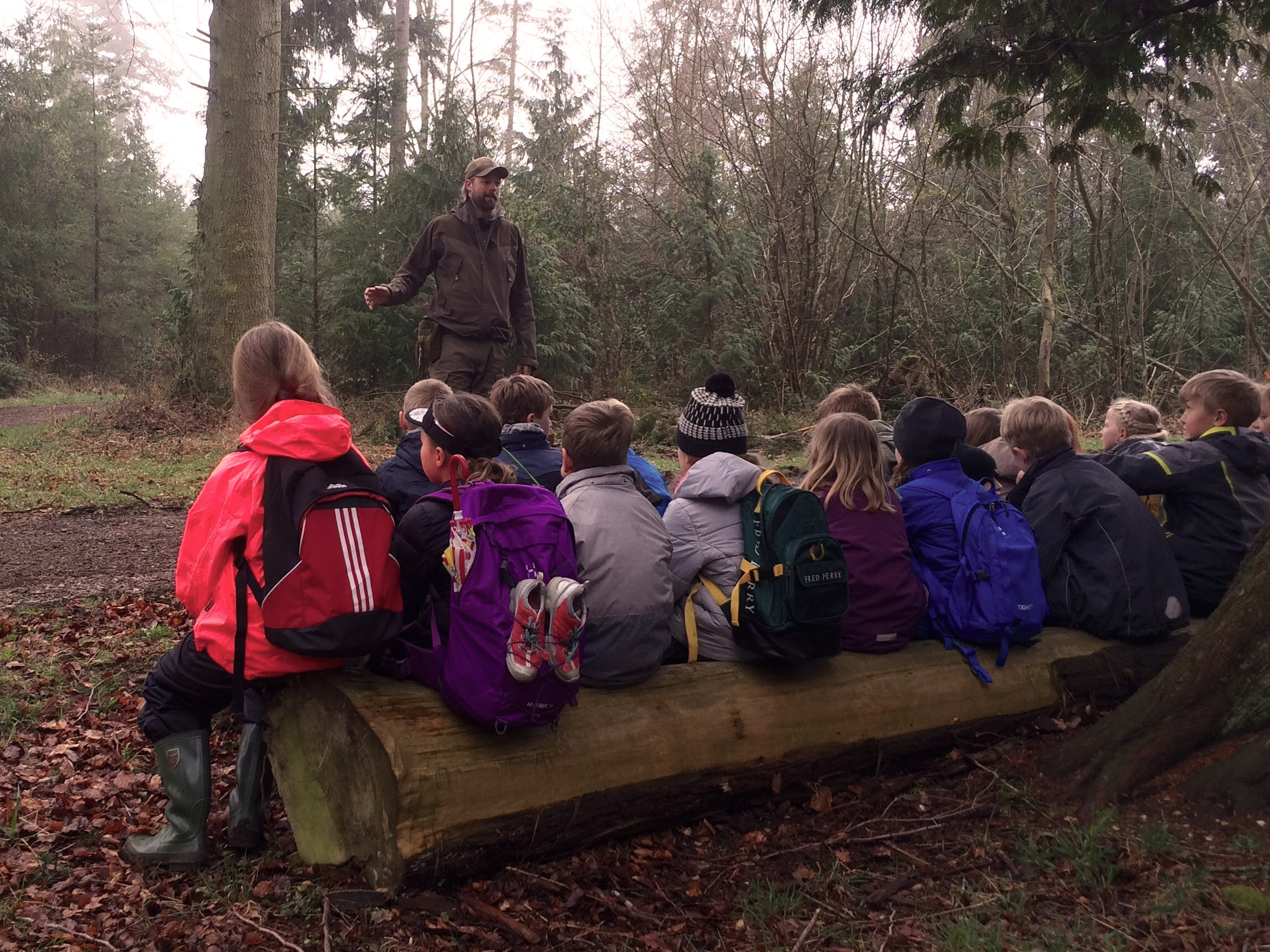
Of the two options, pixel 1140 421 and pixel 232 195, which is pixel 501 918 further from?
pixel 232 195

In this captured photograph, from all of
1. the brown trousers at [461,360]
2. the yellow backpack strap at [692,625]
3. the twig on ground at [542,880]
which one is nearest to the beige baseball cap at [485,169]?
the brown trousers at [461,360]

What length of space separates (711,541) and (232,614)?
5.64 ft

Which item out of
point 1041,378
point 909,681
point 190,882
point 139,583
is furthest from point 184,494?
point 1041,378

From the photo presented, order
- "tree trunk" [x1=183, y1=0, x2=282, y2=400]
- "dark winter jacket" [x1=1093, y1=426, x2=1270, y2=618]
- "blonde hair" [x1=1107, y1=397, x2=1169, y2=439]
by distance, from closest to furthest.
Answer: "dark winter jacket" [x1=1093, y1=426, x2=1270, y2=618]
"blonde hair" [x1=1107, y1=397, x2=1169, y2=439]
"tree trunk" [x1=183, y1=0, x2=282, y2=400]

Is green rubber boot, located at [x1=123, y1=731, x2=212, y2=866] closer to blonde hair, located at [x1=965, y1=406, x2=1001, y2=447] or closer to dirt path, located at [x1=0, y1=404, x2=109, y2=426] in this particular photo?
blonde hair, located at [x1=965, y1=406, x2=1001, y2=447]

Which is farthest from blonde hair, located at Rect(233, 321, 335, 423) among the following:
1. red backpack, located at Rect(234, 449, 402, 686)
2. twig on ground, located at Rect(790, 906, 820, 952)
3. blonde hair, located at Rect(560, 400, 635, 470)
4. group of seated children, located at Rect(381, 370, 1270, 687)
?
twig on ground, located at Rect(790, 906, 820, 952)

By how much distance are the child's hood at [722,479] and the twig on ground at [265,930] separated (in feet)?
6.70

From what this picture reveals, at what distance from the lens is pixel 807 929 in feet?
9.57

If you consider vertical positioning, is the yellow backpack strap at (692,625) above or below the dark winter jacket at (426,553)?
below

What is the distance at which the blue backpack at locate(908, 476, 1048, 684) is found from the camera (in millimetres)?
4195

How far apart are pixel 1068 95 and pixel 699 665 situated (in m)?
4.02

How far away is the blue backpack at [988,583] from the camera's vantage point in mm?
4195

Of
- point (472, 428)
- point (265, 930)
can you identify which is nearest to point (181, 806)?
point (265, 930)

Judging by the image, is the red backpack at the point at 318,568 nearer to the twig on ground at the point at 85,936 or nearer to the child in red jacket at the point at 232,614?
the child in red jacket at the point at 232,614
